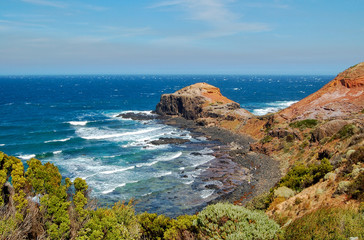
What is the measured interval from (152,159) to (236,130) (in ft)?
93.7

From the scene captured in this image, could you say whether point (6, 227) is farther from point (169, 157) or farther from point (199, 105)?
point (199, 105)

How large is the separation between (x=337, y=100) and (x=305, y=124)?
14.2 meters

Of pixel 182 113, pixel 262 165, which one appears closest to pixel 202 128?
pixel 182 113

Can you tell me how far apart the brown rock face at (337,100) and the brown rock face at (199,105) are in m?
19.2

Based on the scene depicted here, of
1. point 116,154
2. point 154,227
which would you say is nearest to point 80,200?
point 154,227

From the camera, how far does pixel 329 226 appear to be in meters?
13.5

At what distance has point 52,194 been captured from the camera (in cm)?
1817

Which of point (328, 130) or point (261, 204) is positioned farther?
point (328, 130)

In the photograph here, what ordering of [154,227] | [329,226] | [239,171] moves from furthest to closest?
[239,171] → [154,227] → [329,226]

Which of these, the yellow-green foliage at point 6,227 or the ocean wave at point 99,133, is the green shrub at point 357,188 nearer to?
the yellow-green foliage at point 6,227

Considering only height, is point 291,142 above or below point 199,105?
below

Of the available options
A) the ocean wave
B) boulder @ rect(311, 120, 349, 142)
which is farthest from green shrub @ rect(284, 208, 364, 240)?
the ocean wave

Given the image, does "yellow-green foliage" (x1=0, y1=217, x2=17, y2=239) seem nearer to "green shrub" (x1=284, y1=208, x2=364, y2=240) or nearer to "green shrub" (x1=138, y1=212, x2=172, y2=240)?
"green shrub" (x1=138, y1=212, x2=172, y2=240)

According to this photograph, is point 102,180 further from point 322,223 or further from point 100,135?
point 322,223
